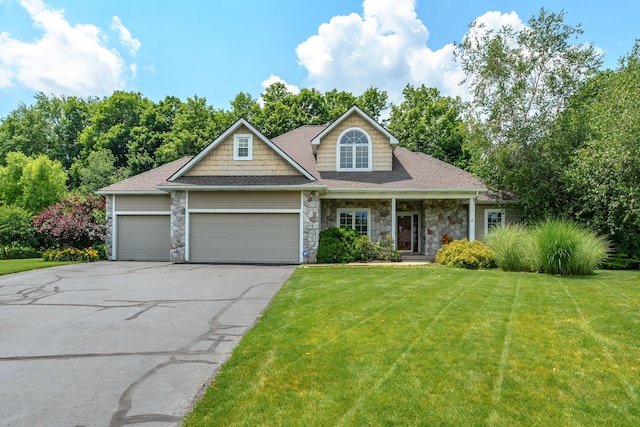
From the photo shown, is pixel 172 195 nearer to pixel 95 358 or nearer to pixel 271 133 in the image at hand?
pixel 95 358

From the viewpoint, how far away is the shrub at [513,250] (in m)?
11.9

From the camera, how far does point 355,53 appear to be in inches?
831

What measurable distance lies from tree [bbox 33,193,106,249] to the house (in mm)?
1270

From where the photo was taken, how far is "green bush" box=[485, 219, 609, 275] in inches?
436

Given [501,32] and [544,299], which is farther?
[501,32]

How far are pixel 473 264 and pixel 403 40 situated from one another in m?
12.2

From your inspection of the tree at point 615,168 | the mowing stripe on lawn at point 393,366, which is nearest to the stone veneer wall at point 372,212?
the tree at point 615,168

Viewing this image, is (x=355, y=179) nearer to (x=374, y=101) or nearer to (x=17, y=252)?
(x=17, y=252)

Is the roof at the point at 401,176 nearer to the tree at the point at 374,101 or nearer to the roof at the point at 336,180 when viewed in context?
the roof at the point at 336,180

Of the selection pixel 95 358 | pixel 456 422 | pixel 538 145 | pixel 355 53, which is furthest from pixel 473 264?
pixel 355 53

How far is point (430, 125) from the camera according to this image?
30266 millimetres

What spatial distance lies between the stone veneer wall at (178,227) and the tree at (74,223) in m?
4.19

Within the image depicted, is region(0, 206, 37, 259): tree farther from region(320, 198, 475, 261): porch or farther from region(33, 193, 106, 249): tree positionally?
region(320, 198, 475, 261): porch

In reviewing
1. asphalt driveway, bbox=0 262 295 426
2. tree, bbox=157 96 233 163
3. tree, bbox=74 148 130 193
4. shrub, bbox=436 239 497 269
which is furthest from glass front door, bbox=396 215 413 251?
tree, bbox=74 148 130 193
